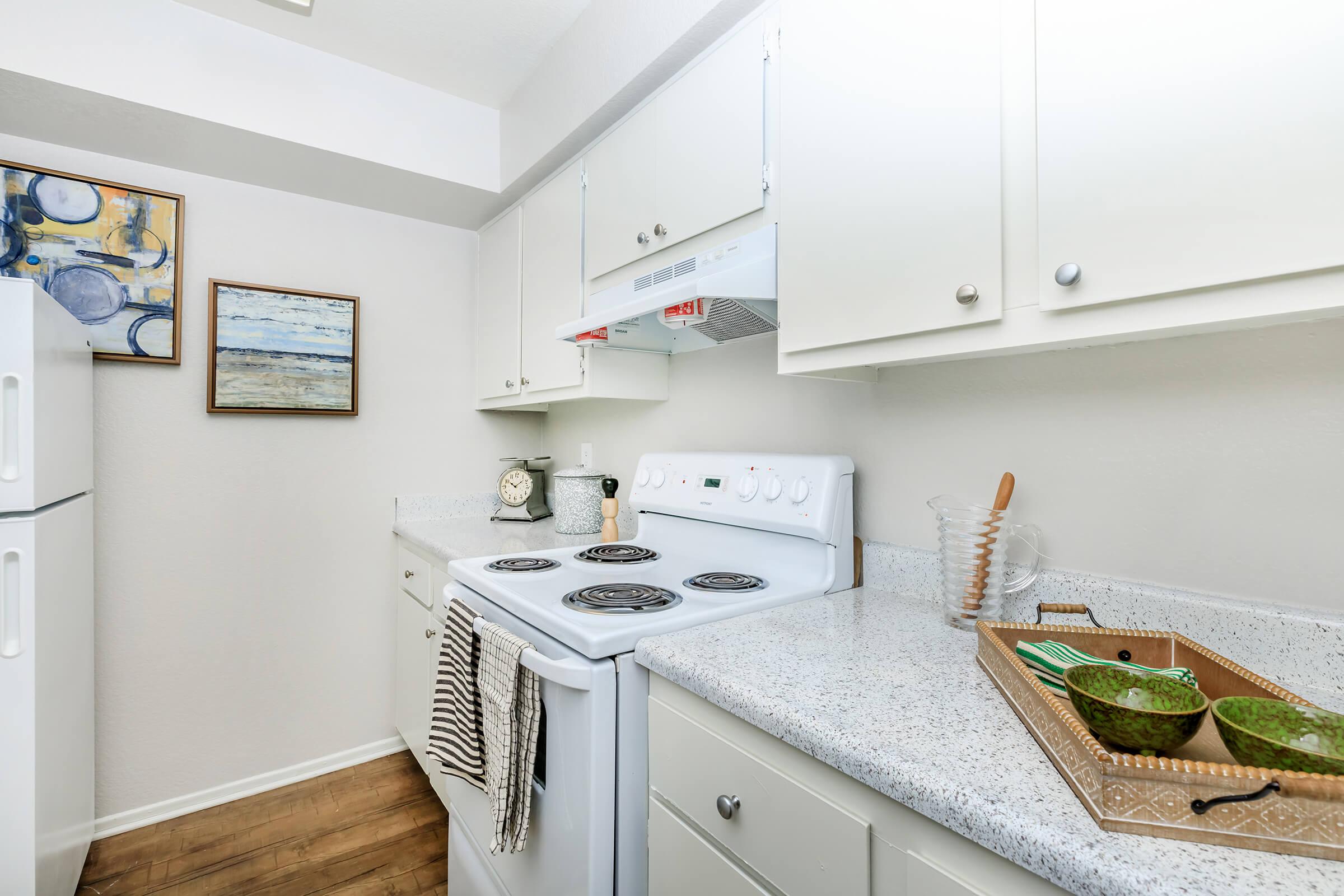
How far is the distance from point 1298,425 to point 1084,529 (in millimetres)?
325

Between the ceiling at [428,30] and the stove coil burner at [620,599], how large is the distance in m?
1.69

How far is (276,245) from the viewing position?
7.66ft

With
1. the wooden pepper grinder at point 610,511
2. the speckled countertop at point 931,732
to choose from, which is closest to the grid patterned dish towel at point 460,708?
the speckled countertop at point 931,732

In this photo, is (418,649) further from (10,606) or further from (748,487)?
(748,487)

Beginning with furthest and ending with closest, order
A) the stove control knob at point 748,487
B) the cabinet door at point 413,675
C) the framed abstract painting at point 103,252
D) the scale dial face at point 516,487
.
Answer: the scale dial face at point 516,487 → the cabinet door at point 413,675 → the framed abstract painting at point 103,252 → the stove control knob at point 748,487

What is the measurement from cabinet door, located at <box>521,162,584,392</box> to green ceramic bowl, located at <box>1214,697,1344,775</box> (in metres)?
1.68

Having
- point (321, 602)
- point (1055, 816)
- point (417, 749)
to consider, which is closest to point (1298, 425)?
point (1055, 816)

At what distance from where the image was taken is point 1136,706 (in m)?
0.67

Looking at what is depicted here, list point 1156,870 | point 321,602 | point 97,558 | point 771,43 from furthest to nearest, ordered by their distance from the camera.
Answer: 1. point 321,602
2. point 97,558
3. point 771,43
4. point 1156,870

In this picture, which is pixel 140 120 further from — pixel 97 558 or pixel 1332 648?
pixel 1332 648

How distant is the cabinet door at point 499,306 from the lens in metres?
2.37

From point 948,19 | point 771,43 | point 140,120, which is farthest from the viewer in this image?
point 140,120

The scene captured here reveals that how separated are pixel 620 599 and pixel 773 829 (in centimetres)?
53

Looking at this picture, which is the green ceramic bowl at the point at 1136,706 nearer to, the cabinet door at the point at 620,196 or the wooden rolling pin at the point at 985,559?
the wooden rolling pin at the point at 985,559
